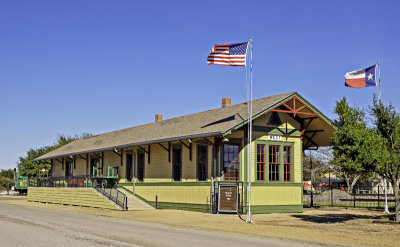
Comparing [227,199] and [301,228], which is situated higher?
[227,199]

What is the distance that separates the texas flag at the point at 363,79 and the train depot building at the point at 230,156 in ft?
8.23

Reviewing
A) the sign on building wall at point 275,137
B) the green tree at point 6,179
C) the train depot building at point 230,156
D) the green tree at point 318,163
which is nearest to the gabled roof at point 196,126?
the train depot building at point 230,156

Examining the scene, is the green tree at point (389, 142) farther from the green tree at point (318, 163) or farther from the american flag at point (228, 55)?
the green tree at point (318, 163)

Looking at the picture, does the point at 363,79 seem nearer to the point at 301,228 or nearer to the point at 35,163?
the point at 301,228

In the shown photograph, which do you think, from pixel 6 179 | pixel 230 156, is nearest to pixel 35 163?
pixel 6 179

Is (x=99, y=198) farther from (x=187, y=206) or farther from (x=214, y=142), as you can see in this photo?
Answer: (x=214, y=142)

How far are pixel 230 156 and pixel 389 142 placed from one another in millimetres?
8137

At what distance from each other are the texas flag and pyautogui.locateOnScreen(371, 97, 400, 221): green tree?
343 centimetres

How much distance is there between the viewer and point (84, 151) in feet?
118

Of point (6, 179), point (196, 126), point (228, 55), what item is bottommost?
point (6, 179)

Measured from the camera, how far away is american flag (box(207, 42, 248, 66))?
20.6m

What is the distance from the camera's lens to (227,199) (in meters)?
24.1

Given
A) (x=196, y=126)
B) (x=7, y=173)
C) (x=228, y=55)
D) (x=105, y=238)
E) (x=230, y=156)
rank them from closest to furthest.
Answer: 1. (x=105, y=238)
2. (x=228, y=55)
3. (x=230, y=156)
4. (x=196, y=126)
5. (x=7, y=173)

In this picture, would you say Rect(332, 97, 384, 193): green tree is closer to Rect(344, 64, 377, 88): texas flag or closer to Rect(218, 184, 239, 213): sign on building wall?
Rect(344, 64, 377, 88): texas flag
